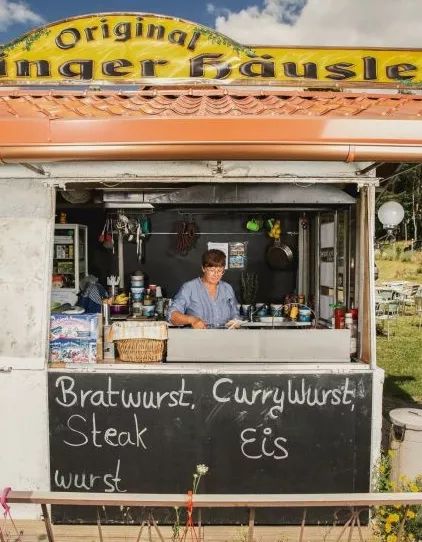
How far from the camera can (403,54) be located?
509 cm

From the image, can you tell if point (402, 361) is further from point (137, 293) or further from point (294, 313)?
point (137, 293)

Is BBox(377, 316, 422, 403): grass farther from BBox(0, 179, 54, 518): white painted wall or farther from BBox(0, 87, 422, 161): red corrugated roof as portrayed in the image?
BBox(0, 87, 422, 161): red corrugated roof

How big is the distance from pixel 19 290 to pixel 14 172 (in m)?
0.98

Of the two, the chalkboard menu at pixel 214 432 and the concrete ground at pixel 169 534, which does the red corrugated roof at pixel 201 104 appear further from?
the concrete ground at pixel 169 534

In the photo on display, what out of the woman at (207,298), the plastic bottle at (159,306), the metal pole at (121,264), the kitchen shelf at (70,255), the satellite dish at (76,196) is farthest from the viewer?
the kitchen shelf at (70,255)

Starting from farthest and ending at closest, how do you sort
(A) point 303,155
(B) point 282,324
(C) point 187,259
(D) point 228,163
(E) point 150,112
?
(C) point 187,259 < (B) point 282,324 < (D) point 228,163 < (E) point 150,112 < (A) point 303,155

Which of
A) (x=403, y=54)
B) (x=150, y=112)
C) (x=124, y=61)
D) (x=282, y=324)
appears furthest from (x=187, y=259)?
(x=150, y=112)

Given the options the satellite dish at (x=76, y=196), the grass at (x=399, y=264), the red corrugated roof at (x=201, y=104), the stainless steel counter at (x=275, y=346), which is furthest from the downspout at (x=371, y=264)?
the grass at (x=399, y=264)

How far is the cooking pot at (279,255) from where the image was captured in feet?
27.7

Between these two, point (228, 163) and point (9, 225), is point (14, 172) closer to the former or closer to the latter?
point (9, 225)

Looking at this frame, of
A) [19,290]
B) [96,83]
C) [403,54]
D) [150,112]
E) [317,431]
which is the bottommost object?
[317,431]

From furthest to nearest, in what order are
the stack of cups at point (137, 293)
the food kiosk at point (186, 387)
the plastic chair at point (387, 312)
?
1. the plastic chair at point (387, 312)
2. the stack of cups at point (137, 293)
3. the food kiosk at point (186, 387)

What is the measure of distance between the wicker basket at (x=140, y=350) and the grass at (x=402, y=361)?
5.06 m

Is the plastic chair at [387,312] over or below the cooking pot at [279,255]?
below
